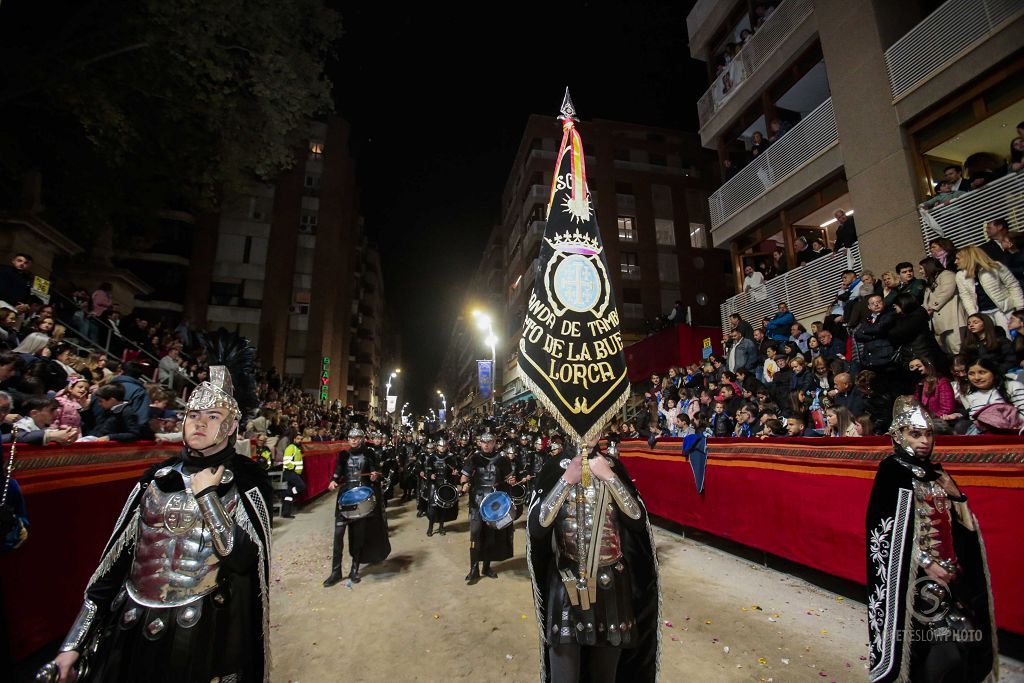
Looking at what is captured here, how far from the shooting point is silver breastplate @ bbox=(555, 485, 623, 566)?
276 centimetres

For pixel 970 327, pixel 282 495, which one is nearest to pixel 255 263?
pixel 282 495

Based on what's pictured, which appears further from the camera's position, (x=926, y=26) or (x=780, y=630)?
(x=926, y=26)

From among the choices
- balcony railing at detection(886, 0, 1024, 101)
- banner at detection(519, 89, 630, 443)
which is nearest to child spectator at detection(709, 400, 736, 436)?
banner at detection(519, 89, 630, 443)

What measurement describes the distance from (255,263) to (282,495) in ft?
96.8

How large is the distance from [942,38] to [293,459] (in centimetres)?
1808

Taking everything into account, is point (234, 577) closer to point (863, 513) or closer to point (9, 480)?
point (9, 480)

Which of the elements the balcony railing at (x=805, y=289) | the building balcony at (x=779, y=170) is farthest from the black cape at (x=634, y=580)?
the building balcony at (x=779, y=170)

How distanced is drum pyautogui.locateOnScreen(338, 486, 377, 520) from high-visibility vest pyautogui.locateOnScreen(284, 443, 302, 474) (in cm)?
592

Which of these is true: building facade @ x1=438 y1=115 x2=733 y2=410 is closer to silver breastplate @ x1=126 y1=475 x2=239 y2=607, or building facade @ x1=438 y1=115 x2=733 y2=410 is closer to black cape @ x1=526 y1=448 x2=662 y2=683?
black cape @ x1=526 y1=448 x2=662 y2=683

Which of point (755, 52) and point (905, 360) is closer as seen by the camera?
point (905, 360)

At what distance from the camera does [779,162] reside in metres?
14.4

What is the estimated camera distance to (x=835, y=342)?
29.0ft

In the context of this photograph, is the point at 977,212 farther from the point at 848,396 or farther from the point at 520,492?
the point at 520,492

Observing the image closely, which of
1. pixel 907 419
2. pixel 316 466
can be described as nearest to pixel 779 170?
pixel 907 419
